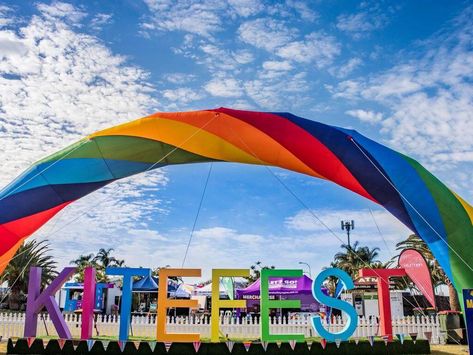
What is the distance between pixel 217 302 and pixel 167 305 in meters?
1.02

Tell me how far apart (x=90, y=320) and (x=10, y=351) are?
1.61 m

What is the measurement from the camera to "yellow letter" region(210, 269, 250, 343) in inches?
368

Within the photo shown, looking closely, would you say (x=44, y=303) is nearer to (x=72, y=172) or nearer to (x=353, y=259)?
(x=72, y=172)

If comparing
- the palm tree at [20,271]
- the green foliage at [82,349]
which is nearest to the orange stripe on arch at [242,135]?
the green foliage at [82,349]

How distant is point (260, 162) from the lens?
1027 centimetres

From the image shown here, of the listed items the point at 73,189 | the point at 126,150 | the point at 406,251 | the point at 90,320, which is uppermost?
the point at 126,150

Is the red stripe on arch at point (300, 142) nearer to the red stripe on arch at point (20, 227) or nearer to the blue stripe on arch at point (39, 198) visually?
the blue stripe on arch at point (39, 198)

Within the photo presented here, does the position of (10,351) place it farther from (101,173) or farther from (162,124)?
Result: (162,124)

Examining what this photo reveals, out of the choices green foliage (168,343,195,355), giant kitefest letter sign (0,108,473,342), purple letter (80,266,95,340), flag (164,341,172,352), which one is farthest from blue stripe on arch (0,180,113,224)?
green foliage (168,343,195,355)

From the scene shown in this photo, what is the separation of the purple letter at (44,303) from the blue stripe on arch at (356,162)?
18.9 feet

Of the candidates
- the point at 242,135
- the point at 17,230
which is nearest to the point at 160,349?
the point at 17,230

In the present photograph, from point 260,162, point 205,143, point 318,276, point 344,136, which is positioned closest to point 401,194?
point 344,136

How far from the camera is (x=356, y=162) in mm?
9516

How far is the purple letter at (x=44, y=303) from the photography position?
9625 millimetres
